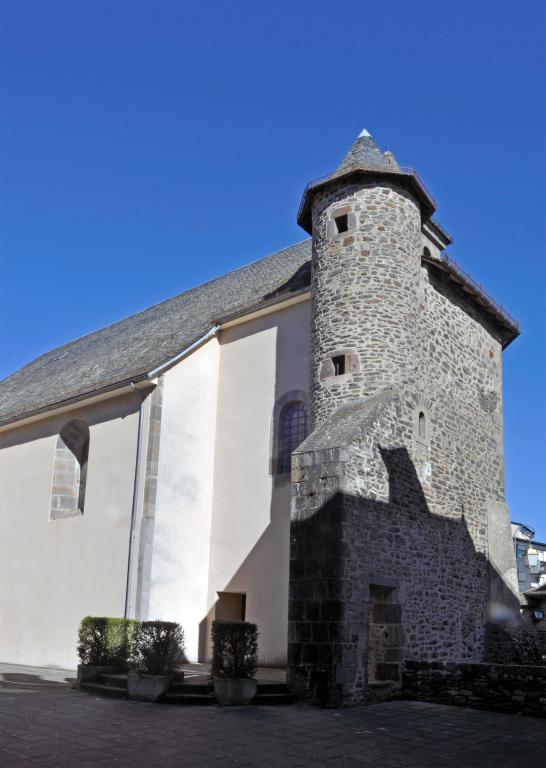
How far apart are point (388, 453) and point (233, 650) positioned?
4142mm

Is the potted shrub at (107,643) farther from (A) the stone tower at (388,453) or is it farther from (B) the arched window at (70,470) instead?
(B) the arched window at (70,470)

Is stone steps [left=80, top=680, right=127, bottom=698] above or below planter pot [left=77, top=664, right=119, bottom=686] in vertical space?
below

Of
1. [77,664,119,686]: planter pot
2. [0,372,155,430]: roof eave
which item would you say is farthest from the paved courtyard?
[0,372,155,430]: roof eave

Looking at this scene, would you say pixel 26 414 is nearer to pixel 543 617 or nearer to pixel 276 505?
pixel 276 505

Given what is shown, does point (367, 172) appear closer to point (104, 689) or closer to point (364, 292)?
point (364, 292)

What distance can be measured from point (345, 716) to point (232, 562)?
5983 mm

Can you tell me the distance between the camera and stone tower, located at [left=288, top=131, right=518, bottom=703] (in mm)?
10648

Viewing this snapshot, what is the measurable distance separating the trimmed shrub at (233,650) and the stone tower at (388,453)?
73cm

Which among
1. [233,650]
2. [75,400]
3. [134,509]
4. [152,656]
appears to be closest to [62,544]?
[134,509]

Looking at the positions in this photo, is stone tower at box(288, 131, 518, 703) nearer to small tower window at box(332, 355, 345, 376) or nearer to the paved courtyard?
small tower window at box(332, 355, 345, 376)

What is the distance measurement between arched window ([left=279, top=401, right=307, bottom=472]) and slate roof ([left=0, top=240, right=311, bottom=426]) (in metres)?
2.52

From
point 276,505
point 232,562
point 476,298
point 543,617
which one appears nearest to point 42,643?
point 232,562

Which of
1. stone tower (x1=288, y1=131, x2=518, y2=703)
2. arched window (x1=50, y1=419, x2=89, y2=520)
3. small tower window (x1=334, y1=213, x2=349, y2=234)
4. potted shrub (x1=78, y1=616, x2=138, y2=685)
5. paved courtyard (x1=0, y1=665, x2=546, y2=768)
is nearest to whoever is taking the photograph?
paved courtyard (x1=0, y1=665, x2=546, y2=768)

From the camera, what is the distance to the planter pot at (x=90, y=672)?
38.1 feet
